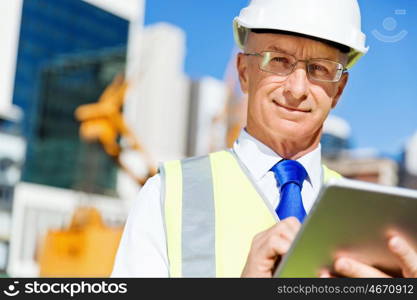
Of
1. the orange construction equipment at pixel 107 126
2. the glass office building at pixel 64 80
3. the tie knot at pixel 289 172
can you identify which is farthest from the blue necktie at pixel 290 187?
the glass office building at pixel 64 80

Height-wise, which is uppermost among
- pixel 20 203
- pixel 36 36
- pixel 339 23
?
pixel 36 36

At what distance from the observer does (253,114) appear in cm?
167

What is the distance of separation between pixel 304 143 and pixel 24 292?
749 mm

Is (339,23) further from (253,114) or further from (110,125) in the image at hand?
(110,125)

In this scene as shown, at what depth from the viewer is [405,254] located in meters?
1.22

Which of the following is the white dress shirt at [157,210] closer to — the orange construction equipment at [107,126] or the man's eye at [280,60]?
the man's eye at [280,60]

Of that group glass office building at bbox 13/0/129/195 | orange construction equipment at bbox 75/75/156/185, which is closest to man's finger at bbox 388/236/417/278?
orange construction equipment at bbox 75/75/156/185

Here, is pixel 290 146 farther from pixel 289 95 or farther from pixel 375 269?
pixel 375 269

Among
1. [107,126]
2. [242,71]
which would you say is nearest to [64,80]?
[107,126]

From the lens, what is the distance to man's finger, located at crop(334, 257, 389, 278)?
1238mm

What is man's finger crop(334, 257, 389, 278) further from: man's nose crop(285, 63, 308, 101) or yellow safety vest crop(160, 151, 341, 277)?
man's nose crop(285, 63, 308, 101)

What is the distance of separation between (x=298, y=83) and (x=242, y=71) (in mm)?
234

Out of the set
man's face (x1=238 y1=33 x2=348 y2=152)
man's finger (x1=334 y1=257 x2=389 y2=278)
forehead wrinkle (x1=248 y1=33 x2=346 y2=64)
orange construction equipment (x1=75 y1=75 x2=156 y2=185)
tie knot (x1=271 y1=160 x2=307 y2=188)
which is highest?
orange construction equipment (x1=75 y1=75 x2=156 y2=185)

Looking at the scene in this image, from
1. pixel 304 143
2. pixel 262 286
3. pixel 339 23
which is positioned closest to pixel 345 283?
pixel 262 286
